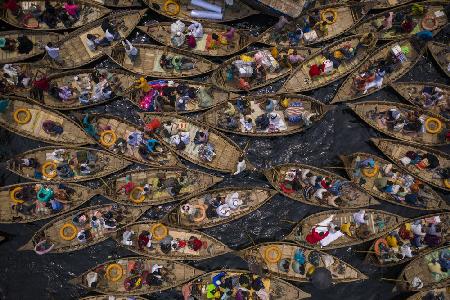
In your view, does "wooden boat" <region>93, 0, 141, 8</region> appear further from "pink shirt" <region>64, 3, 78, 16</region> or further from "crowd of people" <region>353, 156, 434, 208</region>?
"crowd of people" <region>353, 156, 434, 208</region>

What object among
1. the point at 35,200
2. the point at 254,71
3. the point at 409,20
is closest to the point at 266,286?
the point at 254,71

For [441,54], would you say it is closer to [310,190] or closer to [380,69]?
[380,69]

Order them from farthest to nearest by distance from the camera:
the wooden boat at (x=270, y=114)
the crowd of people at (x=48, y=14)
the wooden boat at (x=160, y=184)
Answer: the crowd of people at (x=48, y=14), the wooden boat at (x=270, y=114), the wooden boat at (x=160, y=184)

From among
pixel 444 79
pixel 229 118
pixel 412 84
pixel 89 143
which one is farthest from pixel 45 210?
pixel 444 79

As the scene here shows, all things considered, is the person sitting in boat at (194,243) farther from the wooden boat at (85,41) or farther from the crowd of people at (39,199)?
the wooden boat at (85,41)

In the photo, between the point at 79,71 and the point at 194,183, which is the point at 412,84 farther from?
the point at 79,71

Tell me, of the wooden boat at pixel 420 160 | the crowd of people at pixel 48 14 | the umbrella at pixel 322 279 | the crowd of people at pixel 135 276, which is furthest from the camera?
the wooden boat at pixel 420 160

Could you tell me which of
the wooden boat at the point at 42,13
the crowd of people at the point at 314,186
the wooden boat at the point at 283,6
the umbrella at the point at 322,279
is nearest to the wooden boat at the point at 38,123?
the wooden boat at the point at 42,13
